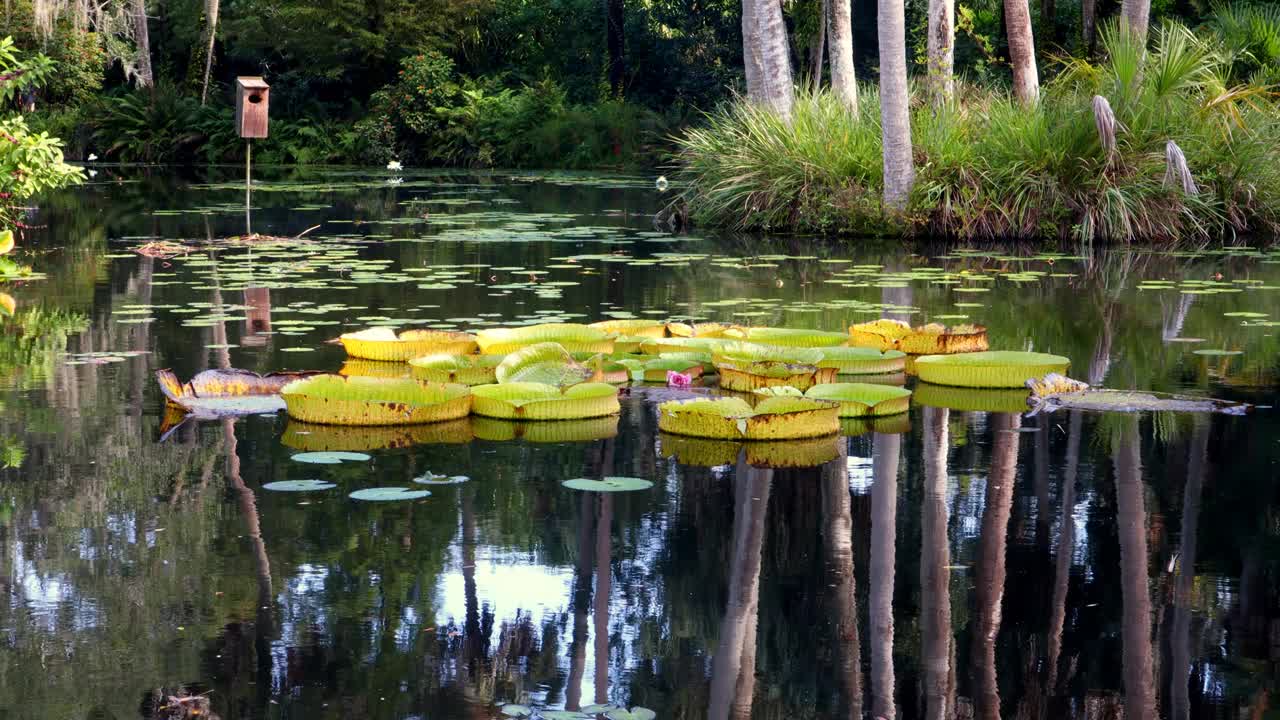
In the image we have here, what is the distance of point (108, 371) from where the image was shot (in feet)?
24.2

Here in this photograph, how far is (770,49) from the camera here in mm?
16922

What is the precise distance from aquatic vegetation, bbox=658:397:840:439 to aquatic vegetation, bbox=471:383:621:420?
40cm

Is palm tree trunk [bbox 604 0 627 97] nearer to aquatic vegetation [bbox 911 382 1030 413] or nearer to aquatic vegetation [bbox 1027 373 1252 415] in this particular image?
aquatic vegetation [bbox 911 382 1030 413]

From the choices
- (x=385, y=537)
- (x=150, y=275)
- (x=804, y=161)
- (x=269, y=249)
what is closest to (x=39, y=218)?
(x=269, y=249)

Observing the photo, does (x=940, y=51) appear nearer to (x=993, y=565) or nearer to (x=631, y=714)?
(x=993, y=565)

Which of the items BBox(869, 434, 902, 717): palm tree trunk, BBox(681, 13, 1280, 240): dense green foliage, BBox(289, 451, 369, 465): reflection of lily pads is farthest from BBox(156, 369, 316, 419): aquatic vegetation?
BBox(681, 13, 1280, 240): dense green foliage

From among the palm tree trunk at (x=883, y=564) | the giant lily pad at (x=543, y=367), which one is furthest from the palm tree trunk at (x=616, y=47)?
the palm tree trunk at (x=883, y=564)

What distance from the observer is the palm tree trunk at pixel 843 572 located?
345 cm

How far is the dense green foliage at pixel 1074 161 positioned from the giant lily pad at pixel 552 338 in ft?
26.8

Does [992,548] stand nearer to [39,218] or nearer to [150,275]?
[150,275]

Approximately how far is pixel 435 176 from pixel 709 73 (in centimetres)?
941

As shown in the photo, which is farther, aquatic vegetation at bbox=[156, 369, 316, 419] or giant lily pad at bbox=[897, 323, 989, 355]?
giant lily pad at bbox=[897, 323, 989, 355]

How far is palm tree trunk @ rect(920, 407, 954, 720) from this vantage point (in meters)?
3.40

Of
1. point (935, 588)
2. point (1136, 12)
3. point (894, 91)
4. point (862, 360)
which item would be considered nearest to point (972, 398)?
point (862, 360)
